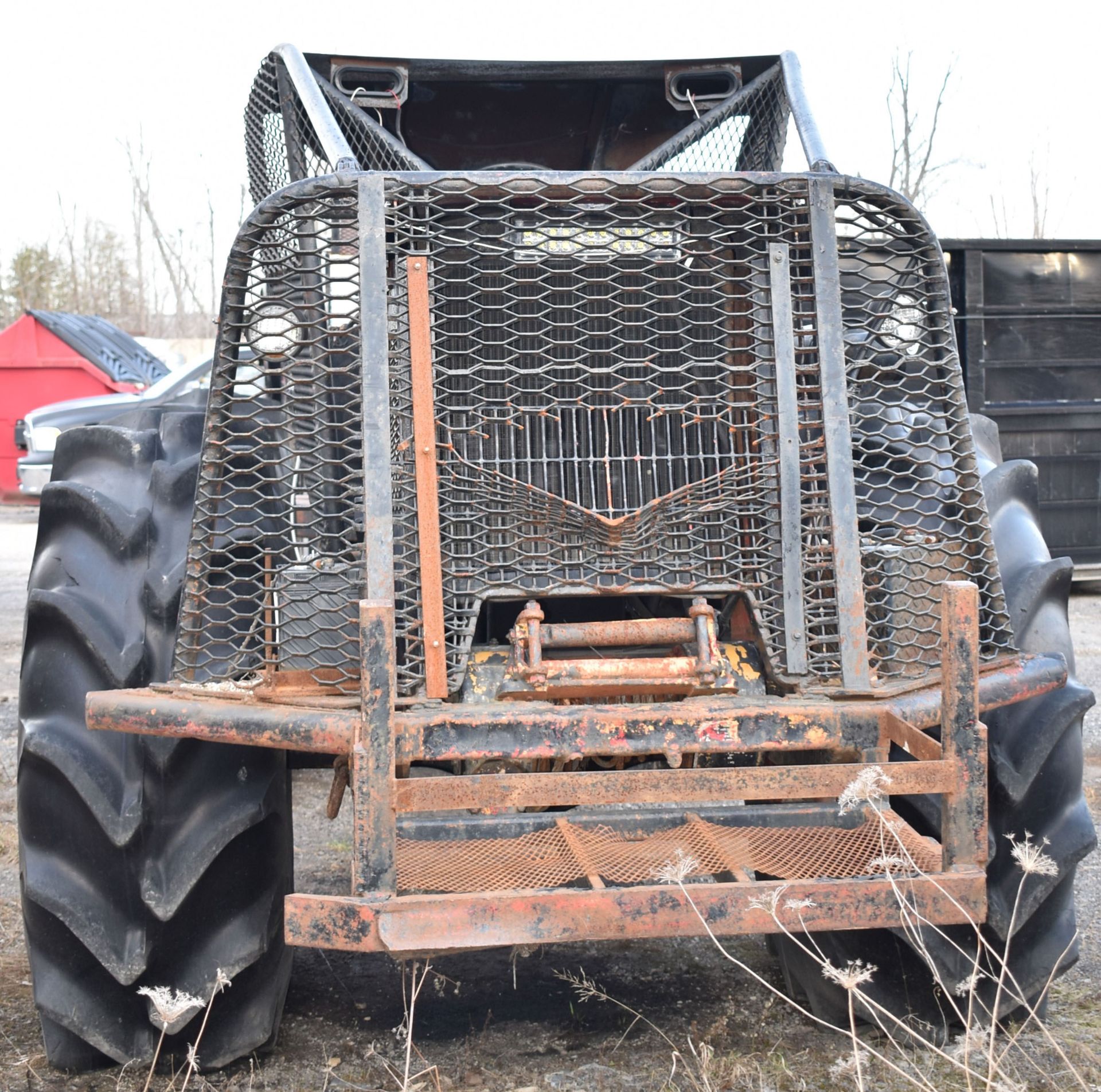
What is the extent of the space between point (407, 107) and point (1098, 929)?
3.53m

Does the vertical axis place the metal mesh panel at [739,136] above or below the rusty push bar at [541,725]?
above

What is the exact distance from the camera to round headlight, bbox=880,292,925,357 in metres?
3.16

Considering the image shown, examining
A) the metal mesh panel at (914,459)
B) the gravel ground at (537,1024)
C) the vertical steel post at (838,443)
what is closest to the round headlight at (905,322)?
the metal mesh panel at (914,459)

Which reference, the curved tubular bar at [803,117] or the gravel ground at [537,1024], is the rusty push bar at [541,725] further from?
the curved tubular bar at [803,117]

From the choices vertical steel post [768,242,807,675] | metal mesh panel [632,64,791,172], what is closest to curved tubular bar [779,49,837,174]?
metal mesh panel [632,64,791,172]

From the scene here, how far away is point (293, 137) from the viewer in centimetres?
400

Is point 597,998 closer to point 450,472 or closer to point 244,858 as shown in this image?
point 244,858

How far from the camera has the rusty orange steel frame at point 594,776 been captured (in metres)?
2.33

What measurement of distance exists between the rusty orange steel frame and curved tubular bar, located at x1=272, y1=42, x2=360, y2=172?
149 centimetres

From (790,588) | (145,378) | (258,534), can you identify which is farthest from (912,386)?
(145,378)

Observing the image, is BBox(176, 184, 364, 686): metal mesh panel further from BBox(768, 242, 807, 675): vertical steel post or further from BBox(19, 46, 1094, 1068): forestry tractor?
BBox(768, 242, 807, 675): vertical steel post

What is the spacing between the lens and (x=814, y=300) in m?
3.11

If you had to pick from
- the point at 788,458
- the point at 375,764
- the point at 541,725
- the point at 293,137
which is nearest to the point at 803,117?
the point at 788,458

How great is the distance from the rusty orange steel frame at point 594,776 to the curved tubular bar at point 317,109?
149cm
